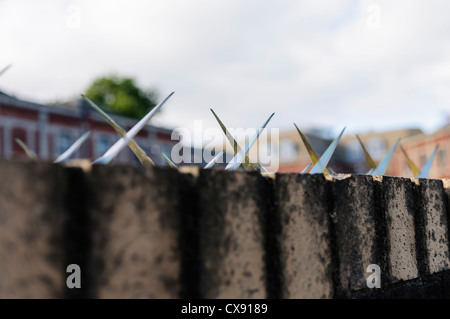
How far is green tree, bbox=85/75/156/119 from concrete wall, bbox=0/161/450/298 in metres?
34.4

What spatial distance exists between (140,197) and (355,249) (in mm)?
742

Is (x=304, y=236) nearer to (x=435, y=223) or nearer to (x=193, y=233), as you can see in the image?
(x=193, y=233)

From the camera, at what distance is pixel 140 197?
94 cm

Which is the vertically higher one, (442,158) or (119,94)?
(119,94)

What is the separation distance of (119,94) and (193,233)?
35910 millimetres

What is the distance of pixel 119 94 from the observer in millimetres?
35594

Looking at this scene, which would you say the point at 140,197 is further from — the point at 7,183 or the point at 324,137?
the point at 324,137

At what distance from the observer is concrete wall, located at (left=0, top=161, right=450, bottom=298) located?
0.83m

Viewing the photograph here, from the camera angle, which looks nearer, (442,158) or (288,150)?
(442,158)

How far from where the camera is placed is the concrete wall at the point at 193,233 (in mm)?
826

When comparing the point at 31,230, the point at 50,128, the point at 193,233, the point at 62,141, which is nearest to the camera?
the point at 31,230

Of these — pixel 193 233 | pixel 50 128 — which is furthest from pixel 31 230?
pixel 50 128

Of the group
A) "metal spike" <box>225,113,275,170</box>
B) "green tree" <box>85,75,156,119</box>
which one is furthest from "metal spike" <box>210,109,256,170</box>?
"green tree" <box>85,75,156,119</box>

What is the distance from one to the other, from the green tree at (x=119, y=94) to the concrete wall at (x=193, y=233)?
3441cm
